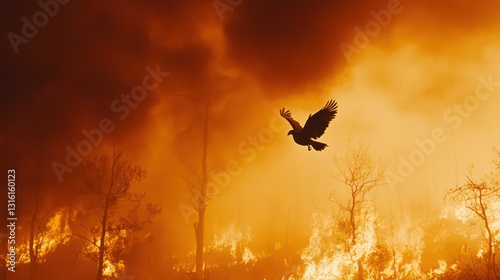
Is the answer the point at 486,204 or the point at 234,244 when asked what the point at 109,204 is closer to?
the point at 486,204

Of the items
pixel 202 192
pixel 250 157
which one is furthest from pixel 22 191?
pixel 250 157

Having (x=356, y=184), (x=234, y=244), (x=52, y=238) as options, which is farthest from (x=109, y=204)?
(x=234, y=244)

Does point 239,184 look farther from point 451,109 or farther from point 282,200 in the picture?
point 451,109

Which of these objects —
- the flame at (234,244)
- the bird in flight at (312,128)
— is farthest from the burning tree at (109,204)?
the flame at (234,244)

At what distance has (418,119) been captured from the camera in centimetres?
4050

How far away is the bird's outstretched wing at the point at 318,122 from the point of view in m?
7.47

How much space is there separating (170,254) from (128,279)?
28.1 feet

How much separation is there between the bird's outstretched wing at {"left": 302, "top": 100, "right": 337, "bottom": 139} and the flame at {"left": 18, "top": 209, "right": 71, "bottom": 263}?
22168 millimetres

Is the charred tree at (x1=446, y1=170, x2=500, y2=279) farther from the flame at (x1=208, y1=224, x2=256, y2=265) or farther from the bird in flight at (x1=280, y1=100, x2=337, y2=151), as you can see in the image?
the flame at (x1=208, y1=224, x2=256, y2=265)

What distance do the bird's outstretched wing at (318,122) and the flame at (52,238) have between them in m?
22.2

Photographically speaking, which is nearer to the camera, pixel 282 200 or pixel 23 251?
pixel 23 251

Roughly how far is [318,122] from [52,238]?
2389 centimetres

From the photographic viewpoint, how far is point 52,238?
83.4 ft

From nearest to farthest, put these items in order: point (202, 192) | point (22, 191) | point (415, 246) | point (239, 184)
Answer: point (202, 192)
point (22, 191)
point (415, 246)
point (239, 184)
